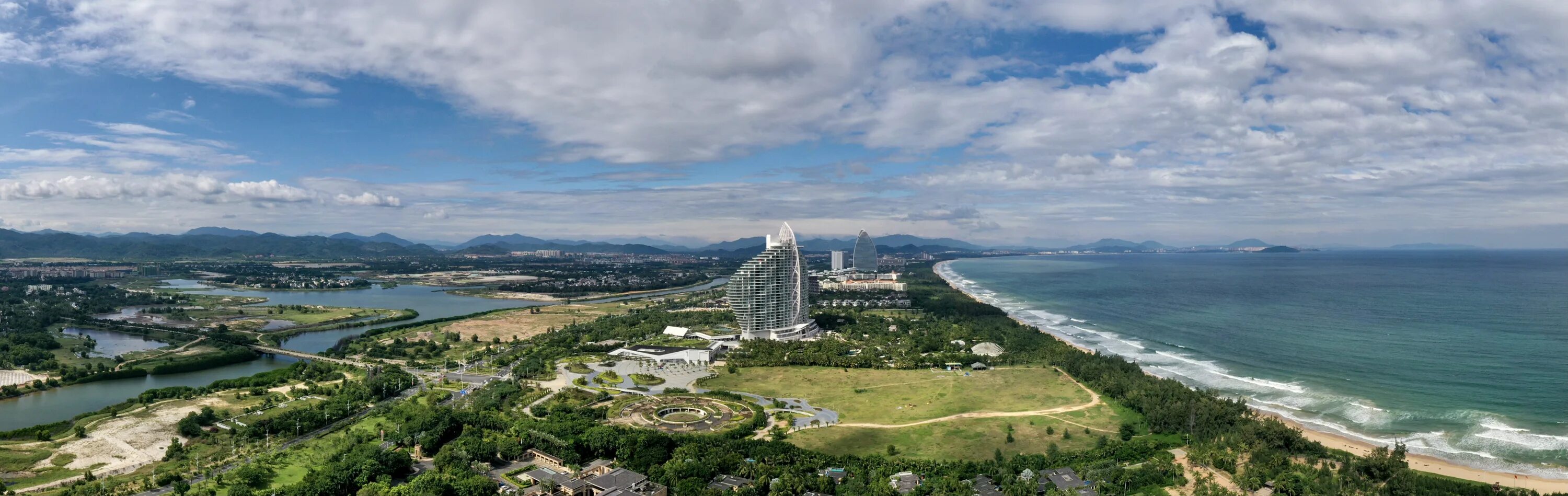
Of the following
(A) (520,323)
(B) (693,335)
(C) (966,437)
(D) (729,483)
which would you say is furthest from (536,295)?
(D) (729,483)

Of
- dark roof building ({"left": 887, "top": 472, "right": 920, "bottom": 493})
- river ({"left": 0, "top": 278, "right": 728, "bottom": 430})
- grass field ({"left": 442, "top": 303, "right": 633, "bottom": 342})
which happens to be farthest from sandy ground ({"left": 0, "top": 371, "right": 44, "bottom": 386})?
dark roof building ({"left": 887, "top": 472, "right": 920, "bottom": 493})

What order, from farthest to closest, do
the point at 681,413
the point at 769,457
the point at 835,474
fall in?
the point at 681,413 < the point at 769,457 < the point at 835,474

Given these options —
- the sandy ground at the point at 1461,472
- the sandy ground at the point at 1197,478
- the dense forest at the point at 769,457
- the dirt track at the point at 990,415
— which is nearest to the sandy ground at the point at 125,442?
the dense forest at the point at 769,457

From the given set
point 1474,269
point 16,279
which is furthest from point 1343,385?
point 16,279

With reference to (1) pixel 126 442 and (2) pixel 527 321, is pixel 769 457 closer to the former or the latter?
(1) pixel 126 442

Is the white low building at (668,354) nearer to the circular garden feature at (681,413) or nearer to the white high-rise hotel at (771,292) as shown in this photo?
the white high-rise hotel at (771,292)
